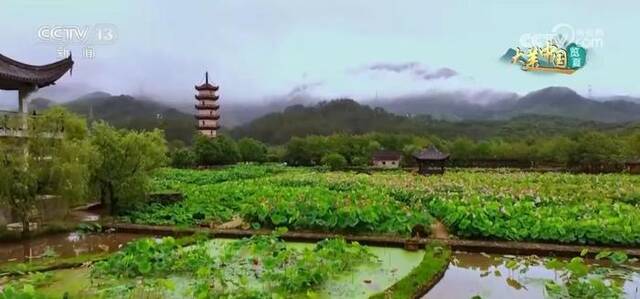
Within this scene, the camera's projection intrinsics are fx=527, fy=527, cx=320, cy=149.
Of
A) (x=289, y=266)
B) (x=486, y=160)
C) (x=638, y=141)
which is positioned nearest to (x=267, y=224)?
(x=289, y=266)

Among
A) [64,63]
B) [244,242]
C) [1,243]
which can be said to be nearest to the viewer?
[244,242]

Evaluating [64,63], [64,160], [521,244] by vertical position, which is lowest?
[521,244]

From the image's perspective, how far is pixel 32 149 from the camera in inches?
583

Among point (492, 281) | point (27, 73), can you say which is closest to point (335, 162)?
point (27, 73)

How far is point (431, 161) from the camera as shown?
126ft

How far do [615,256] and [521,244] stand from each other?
97.0 inches

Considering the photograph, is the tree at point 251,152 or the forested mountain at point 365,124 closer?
the tree at point 251,152

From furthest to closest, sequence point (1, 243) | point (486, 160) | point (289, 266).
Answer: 1. point (486, 160)
2. point (1, 243)
3. point (289, 266)

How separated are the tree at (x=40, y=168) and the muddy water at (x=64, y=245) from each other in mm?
832

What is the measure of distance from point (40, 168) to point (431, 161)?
28.7 meters

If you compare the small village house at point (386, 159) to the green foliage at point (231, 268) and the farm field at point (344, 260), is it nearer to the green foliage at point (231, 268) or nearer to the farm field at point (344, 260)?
the farm field at point (344, 260)

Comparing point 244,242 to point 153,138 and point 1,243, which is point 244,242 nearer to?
point 1,243

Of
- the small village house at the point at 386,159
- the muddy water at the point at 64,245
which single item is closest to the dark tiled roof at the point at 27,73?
the muddy water at the point at 64,245

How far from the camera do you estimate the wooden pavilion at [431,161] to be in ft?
125
